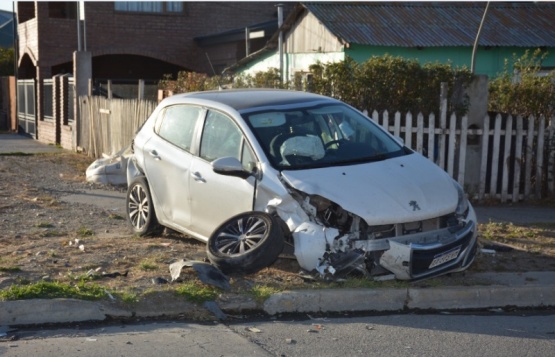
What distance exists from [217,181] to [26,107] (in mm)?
21831

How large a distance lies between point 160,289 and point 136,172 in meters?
3.03

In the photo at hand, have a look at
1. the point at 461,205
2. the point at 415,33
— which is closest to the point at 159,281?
the point at 461,205

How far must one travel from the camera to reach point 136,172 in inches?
382

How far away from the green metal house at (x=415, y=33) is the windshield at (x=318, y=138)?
12.0 meters

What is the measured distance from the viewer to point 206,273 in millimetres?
7141

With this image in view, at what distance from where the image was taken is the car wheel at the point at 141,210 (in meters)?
9.27

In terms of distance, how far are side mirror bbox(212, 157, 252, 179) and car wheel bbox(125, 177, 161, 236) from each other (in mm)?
1819

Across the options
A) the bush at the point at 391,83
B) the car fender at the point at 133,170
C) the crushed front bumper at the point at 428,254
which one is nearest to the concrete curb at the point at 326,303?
the crushed front bumper at the point at 428,254

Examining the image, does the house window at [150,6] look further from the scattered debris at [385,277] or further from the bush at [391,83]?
the scattered debris at [385,277]

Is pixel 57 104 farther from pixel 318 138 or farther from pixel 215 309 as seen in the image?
pixel 215 309

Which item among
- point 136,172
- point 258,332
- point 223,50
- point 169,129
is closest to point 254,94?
point 169,129

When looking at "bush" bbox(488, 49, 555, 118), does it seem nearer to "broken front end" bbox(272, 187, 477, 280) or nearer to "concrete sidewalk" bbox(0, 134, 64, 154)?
"broken front end" bbox(272, 187, 477, 280)

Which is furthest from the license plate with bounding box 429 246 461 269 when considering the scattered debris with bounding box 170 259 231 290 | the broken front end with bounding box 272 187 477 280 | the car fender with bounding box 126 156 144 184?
the car fender with bounding box 126 156 144 184

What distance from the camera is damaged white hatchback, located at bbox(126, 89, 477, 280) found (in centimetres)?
702
